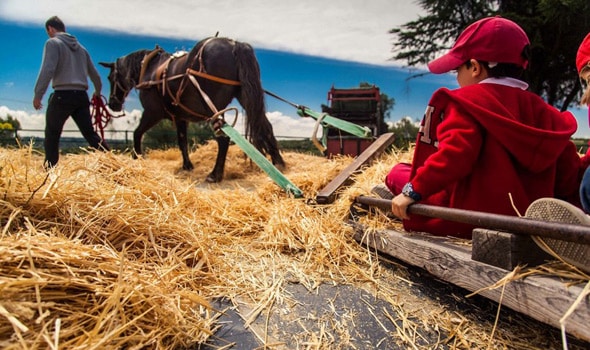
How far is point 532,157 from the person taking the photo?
1463 millimetres

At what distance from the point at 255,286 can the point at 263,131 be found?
13.5 feet

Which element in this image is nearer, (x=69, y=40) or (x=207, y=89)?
(x=69, y=40)

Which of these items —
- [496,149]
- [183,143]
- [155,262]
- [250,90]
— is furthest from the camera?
[183,143]

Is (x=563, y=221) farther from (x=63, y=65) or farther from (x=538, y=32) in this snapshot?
(x=538, y=32)

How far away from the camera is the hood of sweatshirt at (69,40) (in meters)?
4.34

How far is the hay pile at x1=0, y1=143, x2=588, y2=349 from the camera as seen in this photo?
1106 mm

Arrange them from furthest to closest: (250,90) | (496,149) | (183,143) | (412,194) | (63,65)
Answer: (183,143), (250,90), (63,65), (412,194), (496,149)

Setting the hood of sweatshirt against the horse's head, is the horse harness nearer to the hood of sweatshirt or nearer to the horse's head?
the horse's head

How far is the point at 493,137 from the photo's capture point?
4.90 feet

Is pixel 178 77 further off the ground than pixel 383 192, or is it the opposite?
pixel 178 77

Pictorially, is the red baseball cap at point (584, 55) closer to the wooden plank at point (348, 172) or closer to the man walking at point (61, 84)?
the wooden plank at point (348, 172)

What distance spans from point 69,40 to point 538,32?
49.0 feet

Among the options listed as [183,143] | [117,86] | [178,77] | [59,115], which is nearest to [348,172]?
[59,115]

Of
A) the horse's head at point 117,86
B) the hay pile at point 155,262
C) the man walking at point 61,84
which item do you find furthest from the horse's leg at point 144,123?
the hay pile at point 155,262
